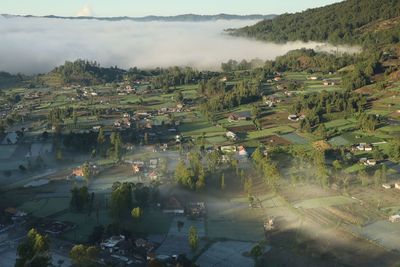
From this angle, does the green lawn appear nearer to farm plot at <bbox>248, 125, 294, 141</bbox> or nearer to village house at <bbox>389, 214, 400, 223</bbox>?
farm plot at <bbox>248, 125, 294, 141</bbox>

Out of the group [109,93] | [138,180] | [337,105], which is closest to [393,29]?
[337,105]

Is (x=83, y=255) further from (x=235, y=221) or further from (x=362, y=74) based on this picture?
(x=362, y=74)

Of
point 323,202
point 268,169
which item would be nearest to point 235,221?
point 323,202

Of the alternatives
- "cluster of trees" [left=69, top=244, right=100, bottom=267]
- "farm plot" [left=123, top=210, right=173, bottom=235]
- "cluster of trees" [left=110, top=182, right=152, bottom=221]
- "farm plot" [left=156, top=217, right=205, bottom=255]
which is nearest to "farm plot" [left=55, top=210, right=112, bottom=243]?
"cluster of trees" [left=110, top=182, right=152, bottom=221]

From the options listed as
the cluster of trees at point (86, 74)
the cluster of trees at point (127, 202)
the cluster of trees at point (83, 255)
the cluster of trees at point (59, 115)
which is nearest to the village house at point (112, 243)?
the cluster of trees at point (127, 202)

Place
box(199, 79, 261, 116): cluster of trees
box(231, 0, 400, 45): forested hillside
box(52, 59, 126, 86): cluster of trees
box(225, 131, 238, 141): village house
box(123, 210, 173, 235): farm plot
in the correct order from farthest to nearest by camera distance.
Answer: box(52, 59, 126, 86): cluster of trees, box(231, 0, 400, 45): forested hillside, box(199, 79, 261, 116): cluster of trees, box(225, 131, 238, 141): village house, box(123, 210, 173, 235): farm plot
